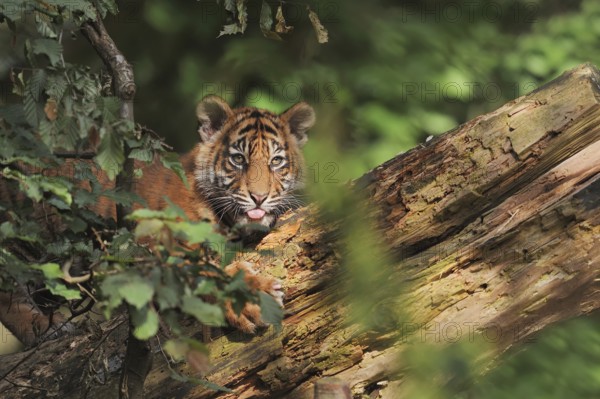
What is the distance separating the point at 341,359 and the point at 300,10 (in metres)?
2.95

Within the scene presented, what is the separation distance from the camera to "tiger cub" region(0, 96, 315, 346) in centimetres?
530

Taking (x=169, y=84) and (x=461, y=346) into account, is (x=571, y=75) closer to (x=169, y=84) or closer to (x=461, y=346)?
(x=461, y=346)

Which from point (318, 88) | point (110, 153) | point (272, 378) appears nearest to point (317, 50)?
point (318, 88)

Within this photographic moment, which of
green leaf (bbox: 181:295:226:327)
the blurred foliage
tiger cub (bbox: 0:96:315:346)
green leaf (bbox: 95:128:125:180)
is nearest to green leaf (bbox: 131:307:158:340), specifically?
green leaf (bbox: 181:295:226:327)

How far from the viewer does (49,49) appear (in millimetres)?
3328

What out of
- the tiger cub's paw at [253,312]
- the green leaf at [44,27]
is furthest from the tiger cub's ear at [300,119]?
the green leaf at [44,27]

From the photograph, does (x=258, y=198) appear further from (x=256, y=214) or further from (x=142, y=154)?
(x=142, y=154)

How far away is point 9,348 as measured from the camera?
26.9 ft

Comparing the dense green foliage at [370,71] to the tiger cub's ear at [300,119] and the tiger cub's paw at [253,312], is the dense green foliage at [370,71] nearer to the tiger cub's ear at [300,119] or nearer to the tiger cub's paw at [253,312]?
the tiger cub's ear at [300,119]

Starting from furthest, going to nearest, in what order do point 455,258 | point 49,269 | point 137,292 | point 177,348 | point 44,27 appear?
point 455,258, point 44,27, point 49,269, point 177,348, point 137,292

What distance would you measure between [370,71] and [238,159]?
3.51 ft

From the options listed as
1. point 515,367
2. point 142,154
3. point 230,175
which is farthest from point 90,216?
point 515,367

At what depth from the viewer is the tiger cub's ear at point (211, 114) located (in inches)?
222

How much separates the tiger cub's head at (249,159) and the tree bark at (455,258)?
935mm
